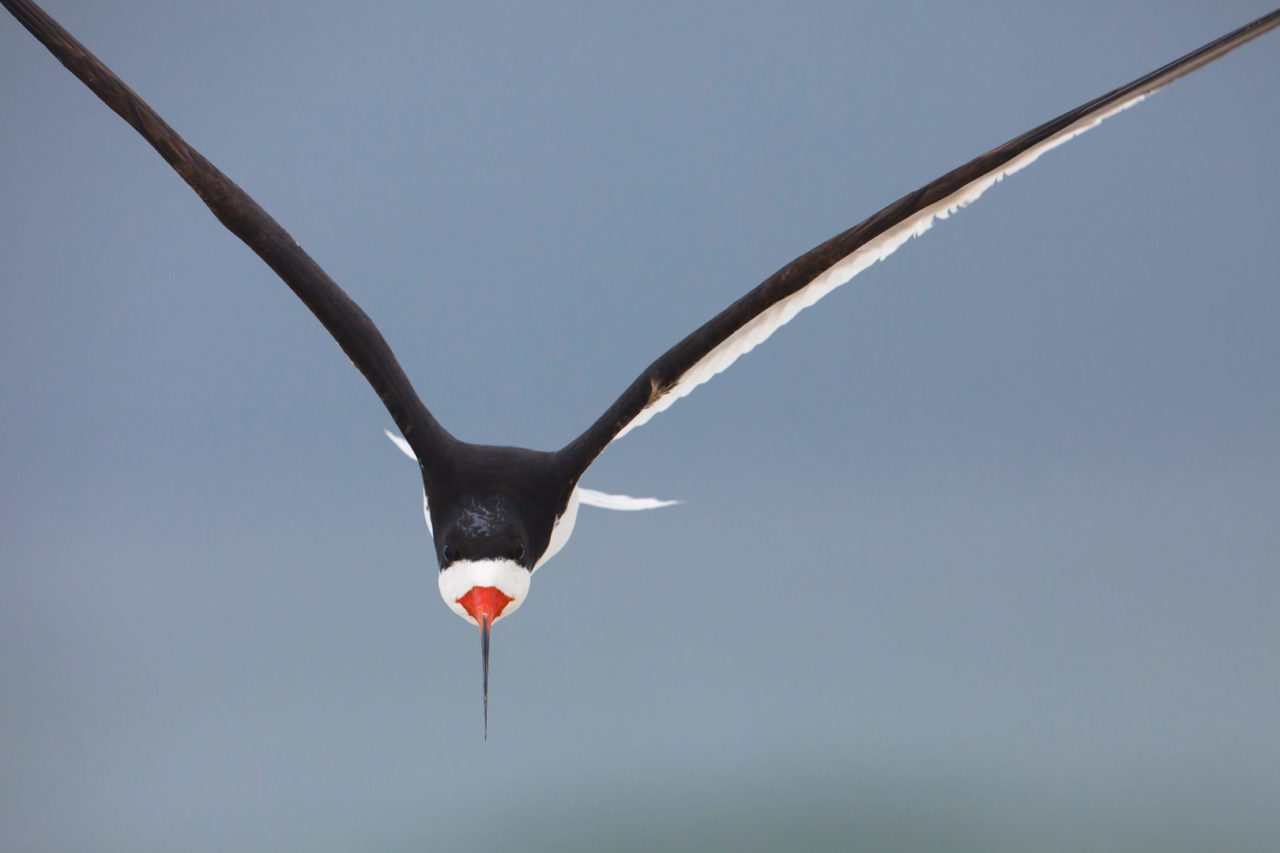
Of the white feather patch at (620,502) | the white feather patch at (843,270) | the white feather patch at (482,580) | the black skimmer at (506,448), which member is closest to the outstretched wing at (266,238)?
the black skimmer at (506,448)

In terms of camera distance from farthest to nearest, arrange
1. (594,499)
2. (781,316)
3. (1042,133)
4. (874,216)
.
Answer: (594,499)
(781,316)
(874,216)
(1042,133)

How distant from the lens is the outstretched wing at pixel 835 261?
6.70ft

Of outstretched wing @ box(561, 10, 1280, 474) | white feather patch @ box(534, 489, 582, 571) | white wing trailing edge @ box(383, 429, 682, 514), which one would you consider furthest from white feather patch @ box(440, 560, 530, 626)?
white wing trailing edge @ box(383, 429, 682, 514)

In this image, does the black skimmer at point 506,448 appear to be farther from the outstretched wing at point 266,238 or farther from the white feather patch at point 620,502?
the white feather patch at point 620,502

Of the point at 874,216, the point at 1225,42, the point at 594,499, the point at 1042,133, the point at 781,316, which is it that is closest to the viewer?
the point at 1225,42

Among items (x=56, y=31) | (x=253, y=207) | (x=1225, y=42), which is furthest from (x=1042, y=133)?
(x=56, y=31)

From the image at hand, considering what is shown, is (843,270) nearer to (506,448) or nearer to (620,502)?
(506,448)

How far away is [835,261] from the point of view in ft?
7.39

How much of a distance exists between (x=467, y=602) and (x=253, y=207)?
94cm

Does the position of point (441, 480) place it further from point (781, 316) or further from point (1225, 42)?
point (1225, 42)

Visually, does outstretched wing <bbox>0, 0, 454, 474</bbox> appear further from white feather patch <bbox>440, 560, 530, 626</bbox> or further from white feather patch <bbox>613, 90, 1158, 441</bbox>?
white feather patch <bbox>613, 90, 1158, 441</bbox>

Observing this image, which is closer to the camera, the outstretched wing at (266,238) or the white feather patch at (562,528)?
the outstretched wing at (266,238)

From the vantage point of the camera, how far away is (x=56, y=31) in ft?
7.55

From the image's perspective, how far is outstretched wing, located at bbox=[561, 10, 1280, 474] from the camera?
A: 6.70ft
